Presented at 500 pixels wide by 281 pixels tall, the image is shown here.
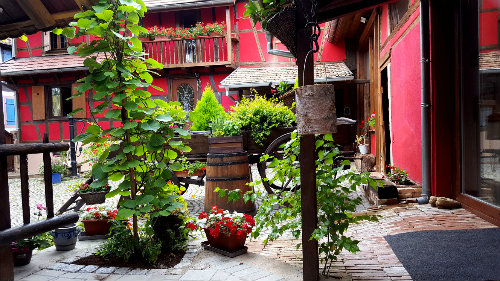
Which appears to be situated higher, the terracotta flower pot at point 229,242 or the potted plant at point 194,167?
the potted plant at point 194,167

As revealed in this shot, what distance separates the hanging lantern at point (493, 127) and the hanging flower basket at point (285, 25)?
1.99 m

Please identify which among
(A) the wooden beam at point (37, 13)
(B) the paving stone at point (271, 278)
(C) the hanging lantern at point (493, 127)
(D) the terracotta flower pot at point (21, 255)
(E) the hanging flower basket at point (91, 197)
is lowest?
(B) the paving stone at point (271, 278)

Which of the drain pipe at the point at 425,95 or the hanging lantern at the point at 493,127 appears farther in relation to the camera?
the drain pipe at the point at 425,95

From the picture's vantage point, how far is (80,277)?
313 cm

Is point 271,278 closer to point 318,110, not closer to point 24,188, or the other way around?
point 318,110

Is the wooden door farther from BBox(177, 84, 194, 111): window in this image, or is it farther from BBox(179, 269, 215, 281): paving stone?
BBox(179, 269, 215, 281): paving stone

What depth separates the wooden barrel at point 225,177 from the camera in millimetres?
5363

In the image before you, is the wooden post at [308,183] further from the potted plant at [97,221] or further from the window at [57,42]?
the window at [57,42]

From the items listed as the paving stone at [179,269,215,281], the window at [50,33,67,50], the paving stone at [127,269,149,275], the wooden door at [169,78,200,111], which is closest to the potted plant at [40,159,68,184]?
the wooden door at [169,78,200,111]

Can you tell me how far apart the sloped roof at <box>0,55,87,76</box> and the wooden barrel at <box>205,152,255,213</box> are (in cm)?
1071

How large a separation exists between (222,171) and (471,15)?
337 centimetres

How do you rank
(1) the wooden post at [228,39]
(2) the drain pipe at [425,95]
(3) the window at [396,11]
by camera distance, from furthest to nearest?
(1) the wooden post at [228,39]
(3) the window at [396,11]
(2) the drain pipe at [425,95]

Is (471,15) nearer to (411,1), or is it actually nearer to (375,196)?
(411,1)

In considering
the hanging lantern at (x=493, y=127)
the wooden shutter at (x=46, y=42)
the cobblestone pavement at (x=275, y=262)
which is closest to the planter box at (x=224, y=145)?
the cobblestone pavement at (x=275, y=262)
